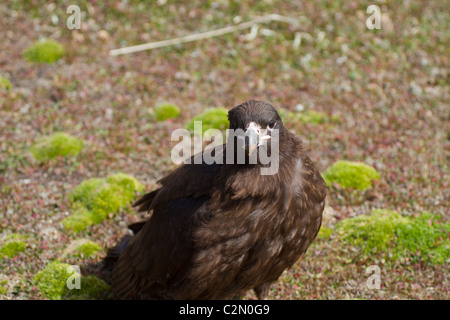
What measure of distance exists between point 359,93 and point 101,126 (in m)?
4.96

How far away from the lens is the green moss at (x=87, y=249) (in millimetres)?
7133

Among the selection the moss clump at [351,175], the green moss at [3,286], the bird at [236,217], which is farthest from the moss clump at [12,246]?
the moss clump at [351,175]

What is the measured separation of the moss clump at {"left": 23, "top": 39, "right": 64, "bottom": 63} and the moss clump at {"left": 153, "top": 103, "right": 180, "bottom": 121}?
277 cm

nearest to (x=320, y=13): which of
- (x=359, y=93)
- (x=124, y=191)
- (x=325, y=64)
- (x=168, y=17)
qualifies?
(x=325, y=64)

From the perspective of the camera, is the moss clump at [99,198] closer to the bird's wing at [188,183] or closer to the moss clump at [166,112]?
the bird's wing at [188,183]

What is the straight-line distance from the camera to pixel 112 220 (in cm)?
769

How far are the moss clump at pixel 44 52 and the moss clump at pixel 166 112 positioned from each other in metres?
2.77

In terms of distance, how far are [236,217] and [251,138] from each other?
92cm

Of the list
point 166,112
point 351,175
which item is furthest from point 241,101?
point 351,175

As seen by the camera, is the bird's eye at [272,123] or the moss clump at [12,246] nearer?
the bird's eye at [272,123]

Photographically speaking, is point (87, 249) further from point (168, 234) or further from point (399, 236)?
point (399, 236)

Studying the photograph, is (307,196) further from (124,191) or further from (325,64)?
(325,64)

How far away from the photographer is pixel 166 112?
9641 millimetres
